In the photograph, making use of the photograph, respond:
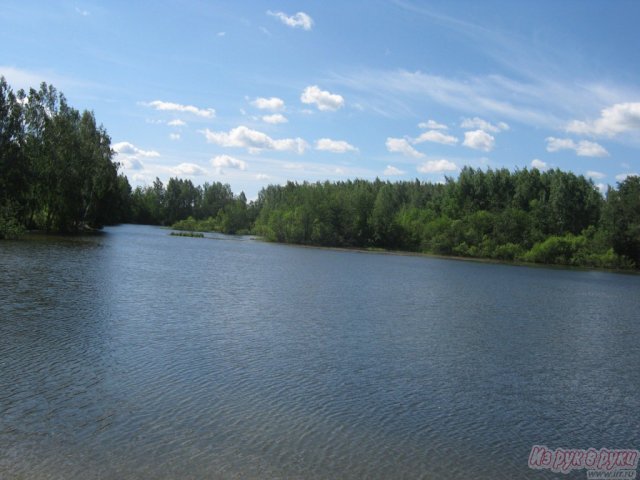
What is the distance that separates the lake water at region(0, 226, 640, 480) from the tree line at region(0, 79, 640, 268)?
39268mm

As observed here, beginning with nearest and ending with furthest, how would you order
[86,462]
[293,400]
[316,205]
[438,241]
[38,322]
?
[86,462], [293,400], [38,322], [438,241], [316,205]

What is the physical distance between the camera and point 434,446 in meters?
10.1

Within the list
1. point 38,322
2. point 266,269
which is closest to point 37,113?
point 266,269

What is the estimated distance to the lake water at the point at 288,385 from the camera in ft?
29.5

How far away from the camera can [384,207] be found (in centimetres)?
11169

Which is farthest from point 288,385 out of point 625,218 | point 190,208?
point 190,208

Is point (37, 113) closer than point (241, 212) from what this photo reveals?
Yes

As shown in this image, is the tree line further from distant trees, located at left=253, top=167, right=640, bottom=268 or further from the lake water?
the lake water

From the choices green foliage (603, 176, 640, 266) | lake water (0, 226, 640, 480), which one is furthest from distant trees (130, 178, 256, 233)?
lake water (0, 226, 640, 480)

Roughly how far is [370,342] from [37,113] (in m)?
60.8

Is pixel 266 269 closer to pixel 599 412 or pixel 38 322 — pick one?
pixel 38 322

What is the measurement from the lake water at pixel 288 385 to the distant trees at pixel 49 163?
3490 cm

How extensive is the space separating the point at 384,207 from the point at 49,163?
66.1 m

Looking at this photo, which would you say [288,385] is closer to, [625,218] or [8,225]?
[8,225]
